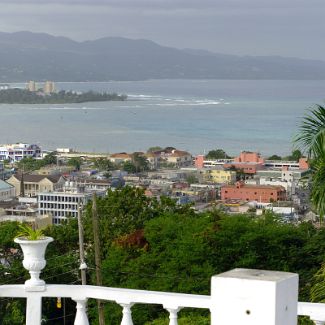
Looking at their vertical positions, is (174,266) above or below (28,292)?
below

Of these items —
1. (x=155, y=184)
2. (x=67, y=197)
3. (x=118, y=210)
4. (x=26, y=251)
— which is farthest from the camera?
(x=155, y=184)

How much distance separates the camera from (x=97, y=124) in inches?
3423

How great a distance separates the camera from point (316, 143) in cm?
370

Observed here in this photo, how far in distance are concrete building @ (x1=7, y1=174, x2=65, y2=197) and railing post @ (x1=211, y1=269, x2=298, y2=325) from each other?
3990 centimetres

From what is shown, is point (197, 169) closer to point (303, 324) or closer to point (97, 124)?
point (97, 124)

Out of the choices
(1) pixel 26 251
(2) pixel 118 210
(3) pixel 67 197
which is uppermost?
(1) pixel 26 251

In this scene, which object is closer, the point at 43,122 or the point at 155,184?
the point at 155,184

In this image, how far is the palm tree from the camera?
12.1 feet

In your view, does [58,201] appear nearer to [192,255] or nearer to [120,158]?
[120,158]

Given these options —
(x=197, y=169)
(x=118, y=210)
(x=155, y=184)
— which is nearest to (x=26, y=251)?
(x=118, y=210)

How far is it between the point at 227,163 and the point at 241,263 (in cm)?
4590

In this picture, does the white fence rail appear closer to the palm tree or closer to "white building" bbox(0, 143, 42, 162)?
the palm tree

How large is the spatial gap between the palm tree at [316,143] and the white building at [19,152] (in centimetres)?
5603

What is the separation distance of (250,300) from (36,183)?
4404 centimetres
